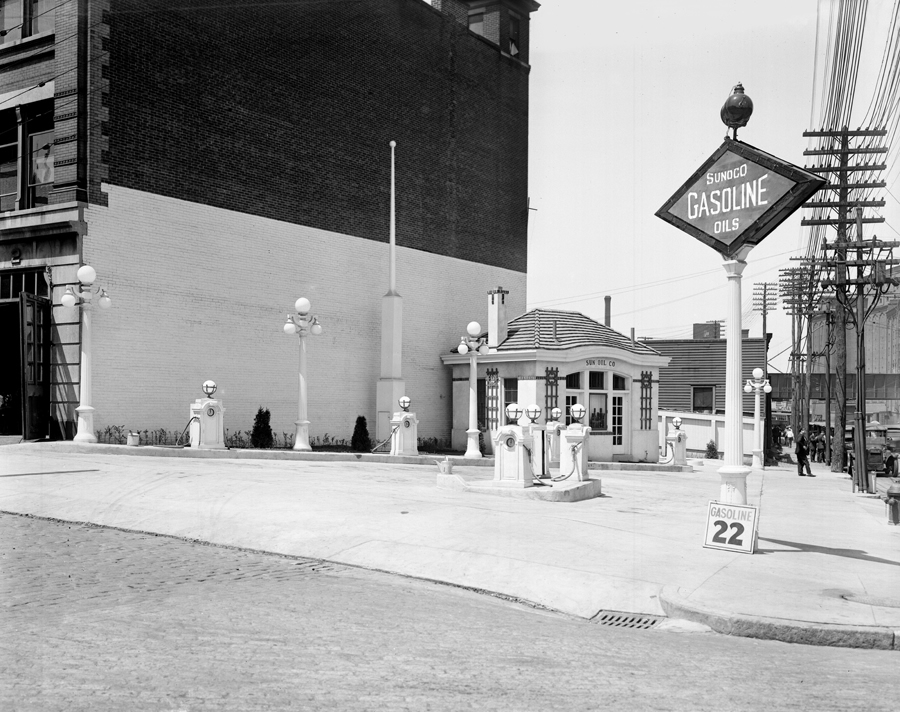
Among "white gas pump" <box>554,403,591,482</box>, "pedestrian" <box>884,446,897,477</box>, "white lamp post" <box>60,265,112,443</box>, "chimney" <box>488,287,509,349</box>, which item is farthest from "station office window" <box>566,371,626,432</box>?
"white lamp post" <box>60,265,112,443</box>

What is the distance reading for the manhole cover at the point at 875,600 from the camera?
8.48 m

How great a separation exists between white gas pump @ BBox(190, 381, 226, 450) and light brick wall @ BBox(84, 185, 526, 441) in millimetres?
2932

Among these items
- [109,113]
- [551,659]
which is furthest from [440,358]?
[551,659]

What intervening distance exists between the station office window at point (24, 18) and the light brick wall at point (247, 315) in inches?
195

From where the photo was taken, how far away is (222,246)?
27.2 m

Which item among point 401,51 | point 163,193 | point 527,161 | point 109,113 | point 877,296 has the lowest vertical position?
point 877,296

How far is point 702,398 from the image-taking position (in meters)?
60.8

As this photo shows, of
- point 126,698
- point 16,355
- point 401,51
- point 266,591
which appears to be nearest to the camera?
point 126,698

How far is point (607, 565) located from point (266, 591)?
3.60 meters

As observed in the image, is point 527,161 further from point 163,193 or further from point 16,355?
point 16,355

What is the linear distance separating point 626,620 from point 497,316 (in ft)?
84.5

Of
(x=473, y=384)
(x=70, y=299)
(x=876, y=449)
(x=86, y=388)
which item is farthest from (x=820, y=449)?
(x=70, y=299)

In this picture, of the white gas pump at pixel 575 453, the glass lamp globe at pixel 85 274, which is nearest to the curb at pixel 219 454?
the glass lamp globe at pixel 85 274

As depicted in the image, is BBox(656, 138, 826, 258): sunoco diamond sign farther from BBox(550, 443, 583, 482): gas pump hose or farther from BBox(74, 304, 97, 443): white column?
BBox(74, 304, 97, 443): white column
